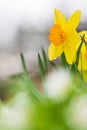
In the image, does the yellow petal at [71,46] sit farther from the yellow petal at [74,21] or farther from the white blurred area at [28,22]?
the white blurred area at [28,22]

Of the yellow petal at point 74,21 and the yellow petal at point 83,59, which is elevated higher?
the yellow petal at point 74,21

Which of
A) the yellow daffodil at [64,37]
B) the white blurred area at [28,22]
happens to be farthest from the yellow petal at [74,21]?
the white blurred area at [28,22]

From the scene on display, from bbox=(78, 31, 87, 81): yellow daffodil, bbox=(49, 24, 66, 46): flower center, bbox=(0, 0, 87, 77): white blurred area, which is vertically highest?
bbox=(49, 24, 66, 46): flower center

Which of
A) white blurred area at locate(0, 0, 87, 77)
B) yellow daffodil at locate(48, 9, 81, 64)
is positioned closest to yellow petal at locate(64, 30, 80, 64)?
yellow daffodil at locate(48, 9, 81, 64)

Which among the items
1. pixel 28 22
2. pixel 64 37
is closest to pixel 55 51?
pixel 64 37

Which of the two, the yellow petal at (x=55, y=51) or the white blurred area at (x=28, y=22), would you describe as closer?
the yellow petal at (x=55, y=51)

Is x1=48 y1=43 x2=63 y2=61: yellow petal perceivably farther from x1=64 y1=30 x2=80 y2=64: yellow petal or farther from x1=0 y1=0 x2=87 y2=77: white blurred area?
x1=0 y1=0 x2=87 y2=77: white blurred area

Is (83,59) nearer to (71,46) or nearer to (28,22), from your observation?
(71,46)
